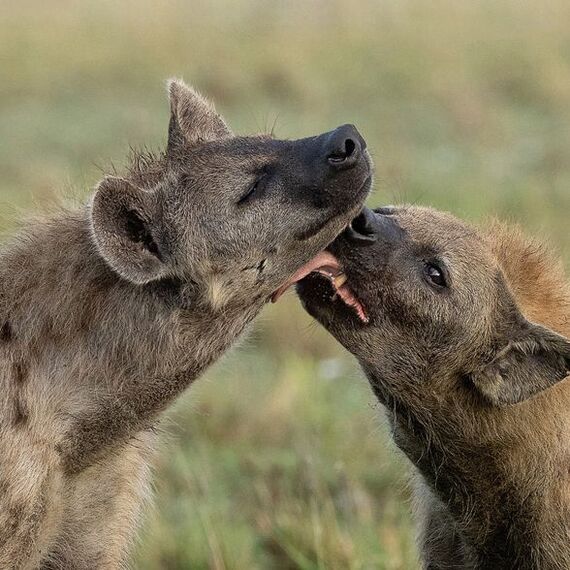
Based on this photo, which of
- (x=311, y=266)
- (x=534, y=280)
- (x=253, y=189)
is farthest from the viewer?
(x=534, y=280)

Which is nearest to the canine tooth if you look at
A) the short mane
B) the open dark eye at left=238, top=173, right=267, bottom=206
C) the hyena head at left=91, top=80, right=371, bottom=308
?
the hyena head at left=91, top=80, right=371, bottom=308

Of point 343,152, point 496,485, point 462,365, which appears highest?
point 343,152

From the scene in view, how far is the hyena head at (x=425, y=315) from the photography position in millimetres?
3488

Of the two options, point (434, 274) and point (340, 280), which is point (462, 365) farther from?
point (340, 280)

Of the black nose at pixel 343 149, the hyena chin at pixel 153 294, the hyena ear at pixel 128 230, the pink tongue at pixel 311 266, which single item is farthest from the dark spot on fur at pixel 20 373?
the black nose at pixel 343 149

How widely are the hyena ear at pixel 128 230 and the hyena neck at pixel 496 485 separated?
2.83 ft

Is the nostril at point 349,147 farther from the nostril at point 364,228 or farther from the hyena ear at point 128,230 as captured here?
the hyena ear at point 128,230

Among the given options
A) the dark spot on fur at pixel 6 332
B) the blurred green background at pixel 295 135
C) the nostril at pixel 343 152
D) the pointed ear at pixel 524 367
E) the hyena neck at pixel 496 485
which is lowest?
the blurred green background at pixel 295 135

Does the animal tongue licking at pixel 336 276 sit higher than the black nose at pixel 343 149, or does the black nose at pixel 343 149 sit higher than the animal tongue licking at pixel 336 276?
the black nose at pixel 343 149

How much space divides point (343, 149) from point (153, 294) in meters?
0.61

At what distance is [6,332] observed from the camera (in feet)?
10.6

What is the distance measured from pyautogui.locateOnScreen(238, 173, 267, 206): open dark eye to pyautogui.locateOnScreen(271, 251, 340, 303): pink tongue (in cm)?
23

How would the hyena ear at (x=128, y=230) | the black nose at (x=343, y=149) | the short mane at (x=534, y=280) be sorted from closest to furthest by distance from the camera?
the hyena ear at (x=128, y=230), the black nose at (x=343, y=149), the short mane at (x=534, y=280)

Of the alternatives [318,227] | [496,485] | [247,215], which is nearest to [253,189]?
[247,215]
